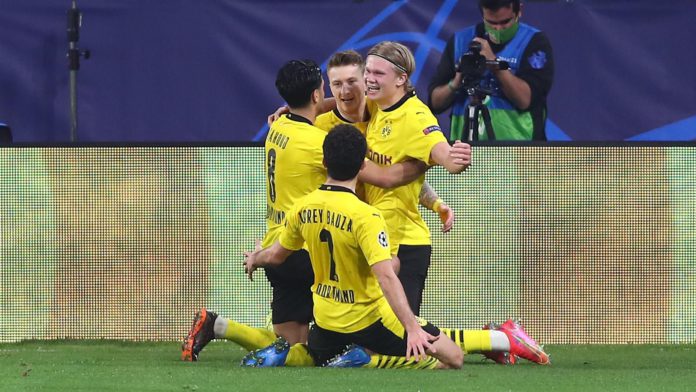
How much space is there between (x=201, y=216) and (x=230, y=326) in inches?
60.1

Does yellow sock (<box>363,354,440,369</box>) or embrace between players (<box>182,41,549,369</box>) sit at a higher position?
embrace between players (<box>182,41,549,369</box>)

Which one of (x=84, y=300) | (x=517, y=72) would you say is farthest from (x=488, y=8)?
(x=84, y=300)

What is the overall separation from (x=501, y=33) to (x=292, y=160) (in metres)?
3.67

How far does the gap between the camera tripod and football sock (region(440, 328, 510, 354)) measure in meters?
2.82

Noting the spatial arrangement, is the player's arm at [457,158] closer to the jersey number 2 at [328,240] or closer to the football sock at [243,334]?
the jersey number 2 at [328,240]

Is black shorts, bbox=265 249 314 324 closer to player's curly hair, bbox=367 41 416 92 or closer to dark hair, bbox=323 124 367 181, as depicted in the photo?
dark hair, bbox=323 124 367 181

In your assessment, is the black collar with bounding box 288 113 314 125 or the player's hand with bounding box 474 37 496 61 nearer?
the black collar with bounding box 288 113 314 125

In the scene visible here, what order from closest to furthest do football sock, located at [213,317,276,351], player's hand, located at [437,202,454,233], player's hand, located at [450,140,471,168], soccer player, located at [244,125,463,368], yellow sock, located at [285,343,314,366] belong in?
soccer player, located at [244,125,463,368], player's hand, located at [450,140,471,168], yellow sock, located at [285,343,314,366], player's hand, located at [437,202,454,233], football sock, located at [213,317,276,351]

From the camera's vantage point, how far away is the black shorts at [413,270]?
8.79 m

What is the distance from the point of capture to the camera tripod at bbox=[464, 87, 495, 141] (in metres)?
11.5

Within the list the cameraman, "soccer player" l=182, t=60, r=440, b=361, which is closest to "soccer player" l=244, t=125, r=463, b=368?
"soccer player" l=182, t=60, r=440, b=361

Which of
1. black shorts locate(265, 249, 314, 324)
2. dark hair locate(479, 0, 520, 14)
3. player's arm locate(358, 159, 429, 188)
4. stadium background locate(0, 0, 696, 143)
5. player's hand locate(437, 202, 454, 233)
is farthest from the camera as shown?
stadium background locate(0, 0, 696, 143)

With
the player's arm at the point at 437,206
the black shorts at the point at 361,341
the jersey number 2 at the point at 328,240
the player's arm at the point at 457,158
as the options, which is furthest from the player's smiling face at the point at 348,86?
the black shorts at the point at 361,341

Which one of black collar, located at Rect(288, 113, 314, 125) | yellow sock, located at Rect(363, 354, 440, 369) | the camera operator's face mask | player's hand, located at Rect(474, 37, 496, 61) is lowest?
yellow sock, located at Rect(363, 354, 440, 369)
